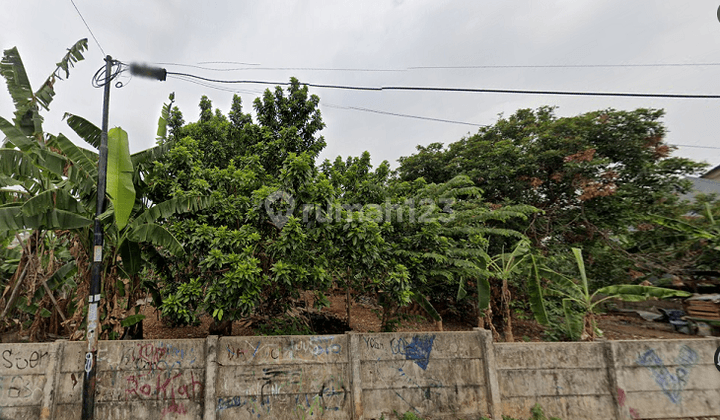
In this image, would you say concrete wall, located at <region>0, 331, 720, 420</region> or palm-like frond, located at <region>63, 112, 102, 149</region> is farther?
palm-like frond, located at <region>63, 112, 102, 149</region>

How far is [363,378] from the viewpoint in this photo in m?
4.66

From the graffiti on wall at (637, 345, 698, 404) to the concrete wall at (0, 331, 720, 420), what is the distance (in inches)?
0.7

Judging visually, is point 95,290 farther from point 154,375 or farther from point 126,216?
point 154,375

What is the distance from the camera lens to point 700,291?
9023 millimetres

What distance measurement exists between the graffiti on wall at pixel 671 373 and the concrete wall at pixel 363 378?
2cm

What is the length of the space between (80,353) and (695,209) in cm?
1579

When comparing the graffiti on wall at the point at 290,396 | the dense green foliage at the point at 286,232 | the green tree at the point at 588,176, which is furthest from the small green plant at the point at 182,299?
the green tree at the point at 588,176

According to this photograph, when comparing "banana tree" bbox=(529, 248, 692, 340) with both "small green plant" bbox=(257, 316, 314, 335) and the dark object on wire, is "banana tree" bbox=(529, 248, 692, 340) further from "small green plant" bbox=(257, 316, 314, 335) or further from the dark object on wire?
the dark object on wire

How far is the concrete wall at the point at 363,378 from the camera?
14.0ft

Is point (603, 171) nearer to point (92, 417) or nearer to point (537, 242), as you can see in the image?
point (537, 242)

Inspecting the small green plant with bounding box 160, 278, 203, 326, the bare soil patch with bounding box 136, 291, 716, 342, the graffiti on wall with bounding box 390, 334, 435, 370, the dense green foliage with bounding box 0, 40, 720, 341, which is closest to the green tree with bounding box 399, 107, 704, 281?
the dense green foliage with bounding box 0, 40, 720, 341

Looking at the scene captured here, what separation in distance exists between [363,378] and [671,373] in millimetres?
5722

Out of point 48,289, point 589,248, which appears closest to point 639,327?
point 589,248

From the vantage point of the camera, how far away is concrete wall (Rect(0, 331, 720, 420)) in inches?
169
